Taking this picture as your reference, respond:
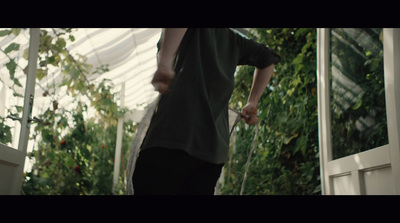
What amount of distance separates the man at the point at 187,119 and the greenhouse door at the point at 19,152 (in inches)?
51.3

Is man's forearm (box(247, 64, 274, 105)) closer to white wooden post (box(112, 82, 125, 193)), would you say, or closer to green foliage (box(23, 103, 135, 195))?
green foliage (box(23, 103, 135, 195))

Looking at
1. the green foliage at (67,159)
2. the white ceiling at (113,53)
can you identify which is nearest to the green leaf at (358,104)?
the green foliage at (67,159)

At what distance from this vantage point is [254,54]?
1.52 m

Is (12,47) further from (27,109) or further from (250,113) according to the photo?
(250,113)

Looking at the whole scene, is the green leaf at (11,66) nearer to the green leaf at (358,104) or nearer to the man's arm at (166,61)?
the man's arm at (166,61)

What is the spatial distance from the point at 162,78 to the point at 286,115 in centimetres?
263

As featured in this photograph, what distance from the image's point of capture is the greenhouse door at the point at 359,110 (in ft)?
4.55

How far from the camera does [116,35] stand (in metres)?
6.49

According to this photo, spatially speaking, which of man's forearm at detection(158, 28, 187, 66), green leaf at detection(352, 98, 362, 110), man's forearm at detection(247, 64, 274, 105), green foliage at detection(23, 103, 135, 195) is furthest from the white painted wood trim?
green foliage at detection(23, 103, 135, 195)

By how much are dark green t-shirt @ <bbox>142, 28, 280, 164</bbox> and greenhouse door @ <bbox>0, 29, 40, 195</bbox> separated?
1.32 meters
